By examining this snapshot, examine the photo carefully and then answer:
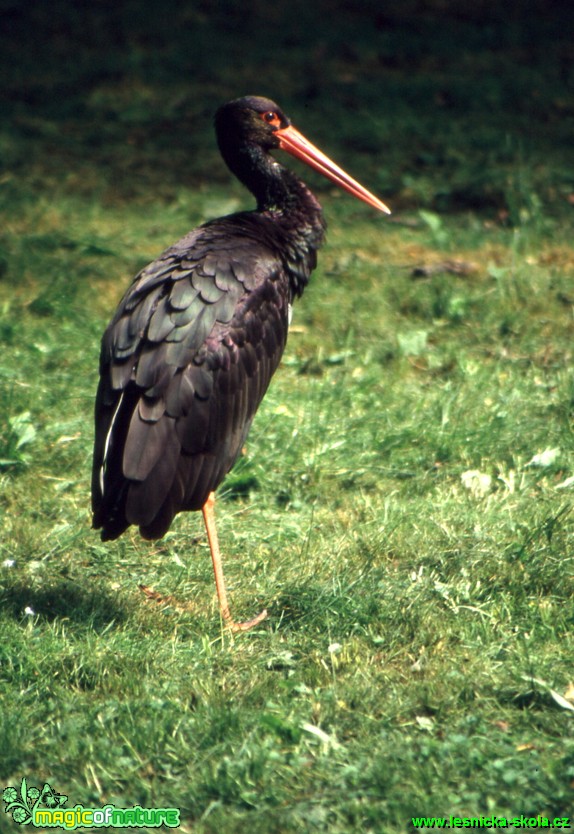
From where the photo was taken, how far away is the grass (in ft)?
10.3

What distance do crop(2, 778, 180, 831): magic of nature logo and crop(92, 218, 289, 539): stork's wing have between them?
3.21ft

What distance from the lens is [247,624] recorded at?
3863mm

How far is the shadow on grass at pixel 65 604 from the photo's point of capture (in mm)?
3951

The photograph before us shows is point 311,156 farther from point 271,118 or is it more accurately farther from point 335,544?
point 335,544

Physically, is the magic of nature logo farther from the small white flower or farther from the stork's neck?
the small white flower

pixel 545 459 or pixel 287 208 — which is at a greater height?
pixel 287 208

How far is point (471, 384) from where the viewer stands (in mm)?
5621

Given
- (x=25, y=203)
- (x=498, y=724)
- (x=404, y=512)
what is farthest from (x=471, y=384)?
(x=25, y=203)

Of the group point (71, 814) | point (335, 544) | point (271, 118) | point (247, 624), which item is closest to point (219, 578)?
point (247, 624)

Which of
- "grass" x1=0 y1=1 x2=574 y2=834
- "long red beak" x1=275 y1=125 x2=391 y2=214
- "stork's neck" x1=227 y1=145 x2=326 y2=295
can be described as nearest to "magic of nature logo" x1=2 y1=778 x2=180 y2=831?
"grass" x1=0 y1=1 x2=574 y2=834

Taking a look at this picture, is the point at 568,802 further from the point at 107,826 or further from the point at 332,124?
the point at 332,124

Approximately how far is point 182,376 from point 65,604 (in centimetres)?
88

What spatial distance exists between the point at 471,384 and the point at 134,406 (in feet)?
7.14

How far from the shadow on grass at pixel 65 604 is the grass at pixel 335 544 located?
0.04 ft
